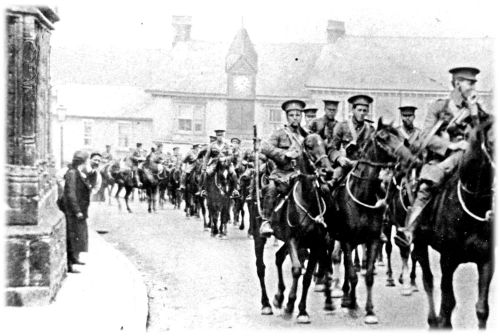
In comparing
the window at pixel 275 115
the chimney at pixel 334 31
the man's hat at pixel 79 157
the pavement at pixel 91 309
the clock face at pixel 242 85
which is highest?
the chimney at pixel 334 31

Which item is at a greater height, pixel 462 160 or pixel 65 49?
pixel 65 49

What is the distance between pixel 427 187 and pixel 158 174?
17.5 metres

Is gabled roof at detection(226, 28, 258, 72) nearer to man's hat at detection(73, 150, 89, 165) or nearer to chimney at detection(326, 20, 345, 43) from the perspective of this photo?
chimney at detection(326, 20, 345, 43)

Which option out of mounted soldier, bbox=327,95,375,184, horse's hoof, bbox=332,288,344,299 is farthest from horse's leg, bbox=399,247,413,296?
mounted soldier, bbox=327,95,375,184

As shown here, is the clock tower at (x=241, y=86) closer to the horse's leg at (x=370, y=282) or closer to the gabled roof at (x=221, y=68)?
the gabled roof at (x=221, y=68)

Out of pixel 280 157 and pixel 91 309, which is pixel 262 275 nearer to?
pixel 280 157

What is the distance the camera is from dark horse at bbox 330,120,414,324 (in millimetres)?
8719

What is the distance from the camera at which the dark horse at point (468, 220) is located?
22.7 feet

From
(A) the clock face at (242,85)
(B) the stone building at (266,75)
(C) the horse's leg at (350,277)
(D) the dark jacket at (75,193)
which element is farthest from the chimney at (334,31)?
(C) the horse's leg at (350,277)

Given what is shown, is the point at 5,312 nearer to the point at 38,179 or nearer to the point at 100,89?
the point at 38,179

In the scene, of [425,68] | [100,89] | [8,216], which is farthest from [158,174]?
[8,216]

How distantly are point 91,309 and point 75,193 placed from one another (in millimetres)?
3649

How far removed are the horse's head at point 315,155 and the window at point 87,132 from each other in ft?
61.3

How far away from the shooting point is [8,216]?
867 centimetres
